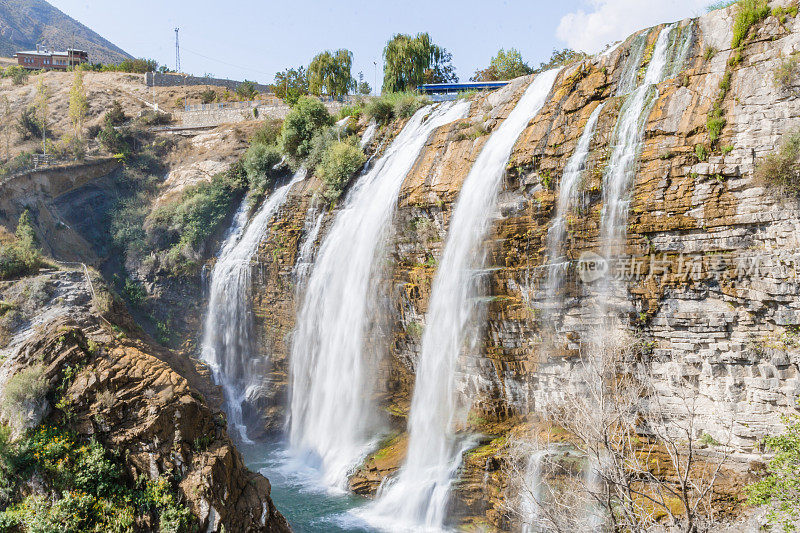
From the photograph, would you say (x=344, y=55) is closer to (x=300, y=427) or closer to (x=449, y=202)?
(x=449, y=202)

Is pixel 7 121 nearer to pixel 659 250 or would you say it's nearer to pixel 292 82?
pixel 292 82

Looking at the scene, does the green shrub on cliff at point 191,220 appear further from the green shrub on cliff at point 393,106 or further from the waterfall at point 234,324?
the green shrub on cliff at point 393,106

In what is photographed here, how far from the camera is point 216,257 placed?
26.2m

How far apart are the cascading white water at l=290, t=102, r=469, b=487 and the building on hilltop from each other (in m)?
56.2

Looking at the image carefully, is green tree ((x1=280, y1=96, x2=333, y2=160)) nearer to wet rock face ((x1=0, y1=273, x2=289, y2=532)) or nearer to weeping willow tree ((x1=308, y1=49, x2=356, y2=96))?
weeping willow tree ((x1=308, y1=49, x2=356, y2=96))

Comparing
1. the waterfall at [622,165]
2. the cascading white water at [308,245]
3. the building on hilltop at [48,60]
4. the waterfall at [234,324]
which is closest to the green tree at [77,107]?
A: the waterfall at [234,324]

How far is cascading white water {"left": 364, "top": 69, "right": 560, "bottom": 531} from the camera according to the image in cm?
1516

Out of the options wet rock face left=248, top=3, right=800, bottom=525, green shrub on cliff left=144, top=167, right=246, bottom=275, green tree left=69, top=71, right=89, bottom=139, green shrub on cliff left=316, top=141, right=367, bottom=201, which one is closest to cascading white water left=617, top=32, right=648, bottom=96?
wet rock face left=248, top=3, right=800, bottom=525

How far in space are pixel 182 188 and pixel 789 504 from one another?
30344 millimetres

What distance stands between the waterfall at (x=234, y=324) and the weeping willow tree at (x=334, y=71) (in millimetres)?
13842

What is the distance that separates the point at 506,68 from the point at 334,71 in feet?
37.5

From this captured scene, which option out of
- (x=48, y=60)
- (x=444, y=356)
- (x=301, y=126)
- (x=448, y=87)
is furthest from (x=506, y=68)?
(x=48, y=60)

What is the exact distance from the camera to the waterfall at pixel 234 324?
23.7m

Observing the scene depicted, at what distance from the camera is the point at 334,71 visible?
36.2m
